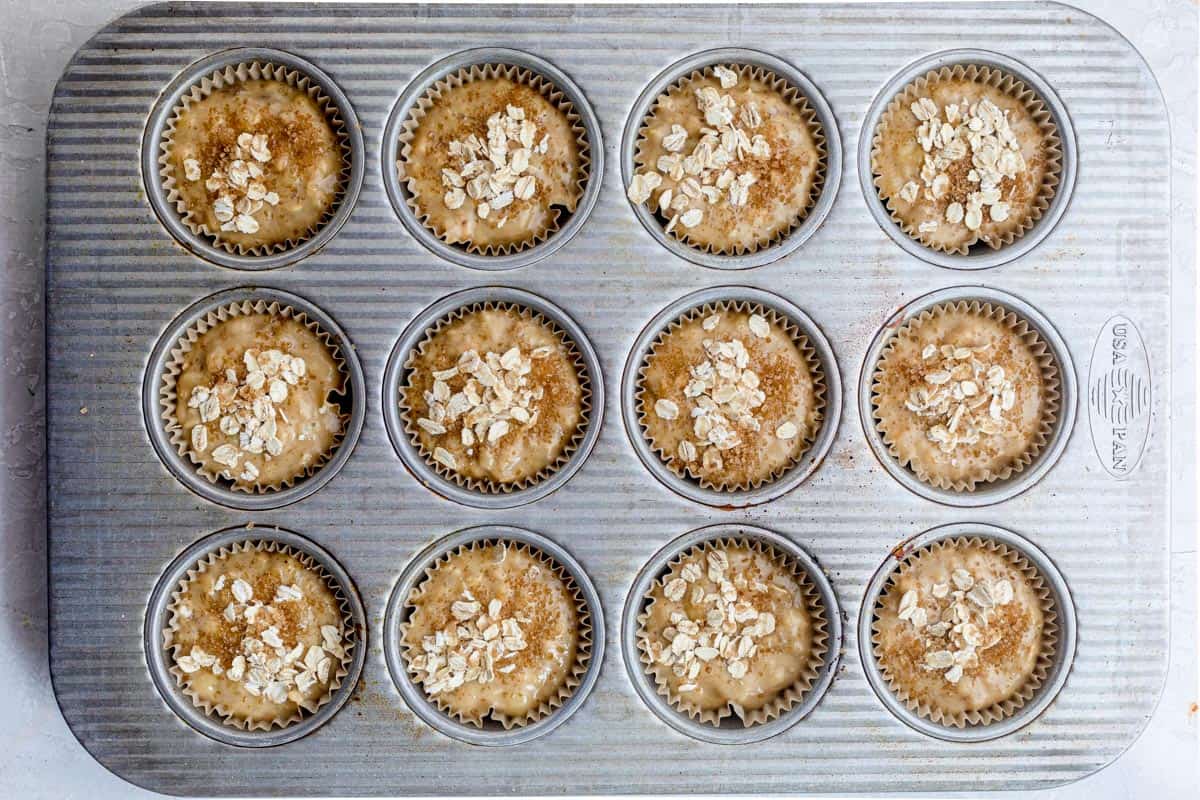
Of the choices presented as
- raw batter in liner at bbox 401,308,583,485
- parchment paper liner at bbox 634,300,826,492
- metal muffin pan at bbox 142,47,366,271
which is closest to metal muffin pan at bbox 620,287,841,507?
parchment paper liner at bbox 634,300,826,492

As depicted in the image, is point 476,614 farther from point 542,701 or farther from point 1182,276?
point 1182,276

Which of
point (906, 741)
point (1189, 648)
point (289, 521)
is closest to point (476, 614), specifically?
point (289, 521)

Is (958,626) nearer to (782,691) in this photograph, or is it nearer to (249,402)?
(782,691)

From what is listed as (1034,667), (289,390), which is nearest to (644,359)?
(289,390)

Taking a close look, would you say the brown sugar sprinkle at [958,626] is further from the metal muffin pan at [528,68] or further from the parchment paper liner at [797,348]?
the metal muffin pan at [528,68]

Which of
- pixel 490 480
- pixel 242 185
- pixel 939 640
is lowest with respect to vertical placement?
pixel 939 640

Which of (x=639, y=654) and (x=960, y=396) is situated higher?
(x=960, y=396)
